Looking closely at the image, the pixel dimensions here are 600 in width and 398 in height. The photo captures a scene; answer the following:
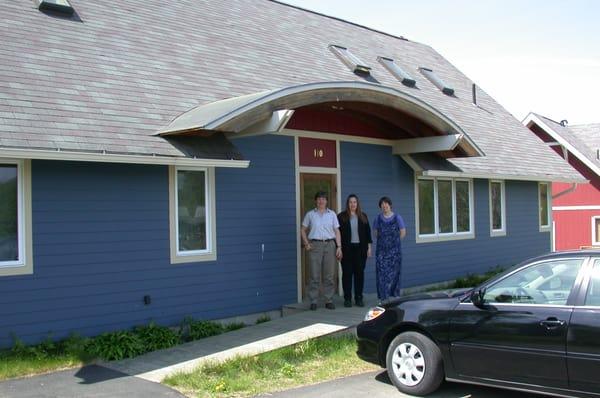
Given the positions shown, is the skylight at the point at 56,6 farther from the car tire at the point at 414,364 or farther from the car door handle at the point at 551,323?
the car door handle at the point at 551,323

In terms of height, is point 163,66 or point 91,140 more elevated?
point 163,66

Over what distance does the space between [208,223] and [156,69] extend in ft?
8.62

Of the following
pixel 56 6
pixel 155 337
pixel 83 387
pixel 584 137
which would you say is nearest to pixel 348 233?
pixel 155 337

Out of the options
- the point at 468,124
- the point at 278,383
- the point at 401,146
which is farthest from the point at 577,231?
the point at 278,383

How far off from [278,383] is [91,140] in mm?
3718

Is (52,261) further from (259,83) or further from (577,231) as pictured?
(577,231)

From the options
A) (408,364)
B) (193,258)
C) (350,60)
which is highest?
(350,60)

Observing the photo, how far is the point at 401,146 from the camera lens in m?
13.6

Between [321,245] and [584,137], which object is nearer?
[321,245]

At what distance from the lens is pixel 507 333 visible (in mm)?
5973

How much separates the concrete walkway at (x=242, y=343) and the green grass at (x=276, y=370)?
0.22m

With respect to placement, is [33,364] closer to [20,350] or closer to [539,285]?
[20,350]

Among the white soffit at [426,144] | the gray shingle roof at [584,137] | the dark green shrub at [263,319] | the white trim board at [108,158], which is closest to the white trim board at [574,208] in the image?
the gray shingle roof at [584,137]

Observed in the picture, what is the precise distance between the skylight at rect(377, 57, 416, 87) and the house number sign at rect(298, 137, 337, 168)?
4.52 metres
